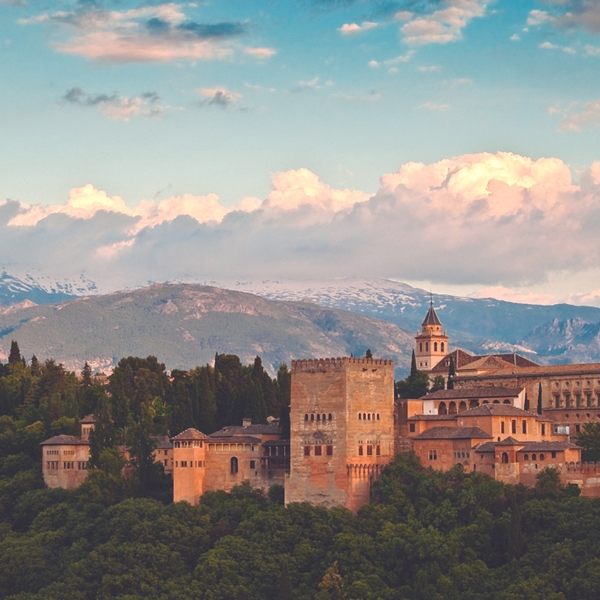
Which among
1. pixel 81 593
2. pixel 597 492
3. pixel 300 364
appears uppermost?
pixel 300 364

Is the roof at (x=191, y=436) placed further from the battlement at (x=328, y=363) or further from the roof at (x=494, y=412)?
the roof at (x=494, y=412)

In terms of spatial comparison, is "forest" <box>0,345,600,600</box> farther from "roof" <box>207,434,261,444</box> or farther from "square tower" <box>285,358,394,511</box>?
"roof" <box>207,434,261,444</box>

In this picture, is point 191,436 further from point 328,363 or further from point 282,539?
point 282,539

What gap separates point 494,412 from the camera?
92.3m

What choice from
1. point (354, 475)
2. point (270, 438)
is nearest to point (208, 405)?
point (270, 438)

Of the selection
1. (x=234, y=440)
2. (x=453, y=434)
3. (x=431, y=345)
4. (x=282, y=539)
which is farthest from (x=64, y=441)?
(x=431, y=345)

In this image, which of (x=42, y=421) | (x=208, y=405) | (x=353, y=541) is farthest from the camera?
(x=42, y=421)

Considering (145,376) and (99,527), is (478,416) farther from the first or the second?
(145,376)

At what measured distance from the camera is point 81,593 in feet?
294

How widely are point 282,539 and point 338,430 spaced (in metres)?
7.59

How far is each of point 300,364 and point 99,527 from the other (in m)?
16.6

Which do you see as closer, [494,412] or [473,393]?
[494,412]

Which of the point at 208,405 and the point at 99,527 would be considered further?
the point at 208,405

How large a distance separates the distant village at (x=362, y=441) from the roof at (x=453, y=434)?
0.27 ft
